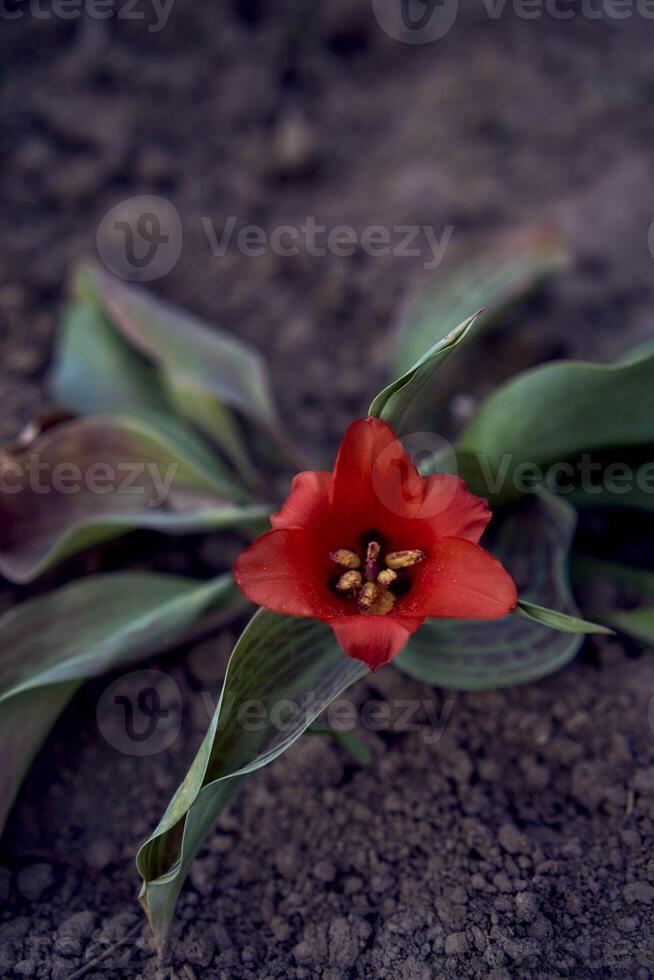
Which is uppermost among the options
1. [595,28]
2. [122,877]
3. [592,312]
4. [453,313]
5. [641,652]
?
[595,28]

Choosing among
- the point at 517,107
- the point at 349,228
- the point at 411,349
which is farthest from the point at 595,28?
the point at 411,349

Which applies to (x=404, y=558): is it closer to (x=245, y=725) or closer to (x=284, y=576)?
(x=284, y=576)

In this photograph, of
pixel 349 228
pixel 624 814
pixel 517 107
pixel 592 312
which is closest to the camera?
pixel 624 814

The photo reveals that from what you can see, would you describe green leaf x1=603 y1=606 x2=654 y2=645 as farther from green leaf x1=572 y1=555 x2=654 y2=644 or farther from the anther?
the anther

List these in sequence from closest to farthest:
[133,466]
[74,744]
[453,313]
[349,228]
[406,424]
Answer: [74,744]
[133,466]
[453,313]
[406,424]
[349,228]

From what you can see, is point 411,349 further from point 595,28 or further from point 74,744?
point 595,28

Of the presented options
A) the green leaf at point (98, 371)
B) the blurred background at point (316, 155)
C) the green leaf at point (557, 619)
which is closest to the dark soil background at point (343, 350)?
the blurred background at point (316, 155)

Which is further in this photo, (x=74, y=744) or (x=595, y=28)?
(x=595, y=28)

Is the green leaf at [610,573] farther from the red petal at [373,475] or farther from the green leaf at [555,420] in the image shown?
the red petal at [373,475]
